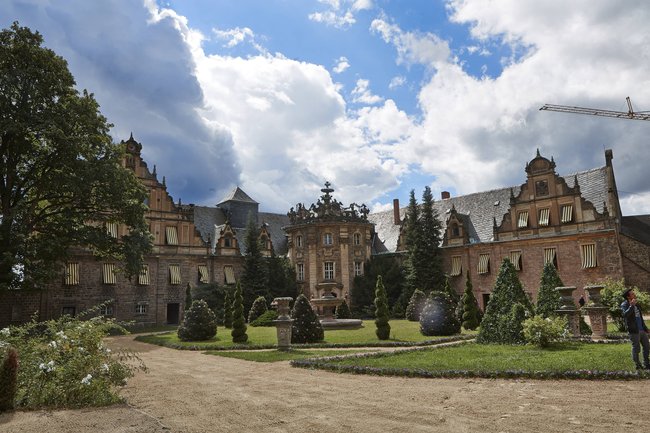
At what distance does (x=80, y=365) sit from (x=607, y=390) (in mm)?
11036

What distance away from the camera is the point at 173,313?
147ft

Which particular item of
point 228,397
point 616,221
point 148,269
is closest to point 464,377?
point 228,397

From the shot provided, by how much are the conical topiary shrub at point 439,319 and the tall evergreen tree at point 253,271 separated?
21865 mm

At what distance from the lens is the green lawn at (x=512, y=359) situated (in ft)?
41.2

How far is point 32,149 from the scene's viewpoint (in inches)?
1056

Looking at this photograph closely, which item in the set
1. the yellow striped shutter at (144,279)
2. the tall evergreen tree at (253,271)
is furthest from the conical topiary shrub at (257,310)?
the yellow striped shutter at (144,279)

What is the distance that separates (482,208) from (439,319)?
80.1 ft

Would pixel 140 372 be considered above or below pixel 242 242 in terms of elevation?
below

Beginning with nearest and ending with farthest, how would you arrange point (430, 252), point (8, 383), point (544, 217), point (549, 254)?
1. point (8, 383)
2. point (549, 254)
3. point (544, 217)
4. point (430, 252)

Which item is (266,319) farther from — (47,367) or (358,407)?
(358,407)

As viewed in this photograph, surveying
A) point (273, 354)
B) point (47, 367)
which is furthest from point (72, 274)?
point (47, 367)

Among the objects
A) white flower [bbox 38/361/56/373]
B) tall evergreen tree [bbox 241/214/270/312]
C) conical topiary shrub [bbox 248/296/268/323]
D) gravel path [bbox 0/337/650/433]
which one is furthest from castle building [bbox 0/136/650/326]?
white flower [bbox 38/361/56/373]

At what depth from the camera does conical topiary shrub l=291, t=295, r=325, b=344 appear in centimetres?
2326

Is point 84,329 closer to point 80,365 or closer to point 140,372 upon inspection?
point 80,365
